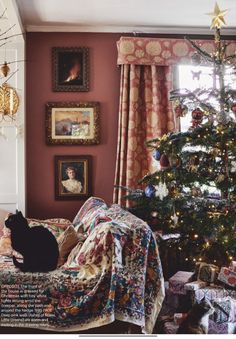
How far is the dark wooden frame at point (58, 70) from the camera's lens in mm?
4359

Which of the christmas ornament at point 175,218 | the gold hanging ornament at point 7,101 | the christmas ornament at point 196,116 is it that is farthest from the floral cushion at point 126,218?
the gold hanging ornament at point 7,101

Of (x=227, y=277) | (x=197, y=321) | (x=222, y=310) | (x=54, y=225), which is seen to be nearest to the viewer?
(x=197, y=321)

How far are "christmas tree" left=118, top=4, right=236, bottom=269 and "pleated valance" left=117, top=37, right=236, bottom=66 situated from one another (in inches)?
38.3

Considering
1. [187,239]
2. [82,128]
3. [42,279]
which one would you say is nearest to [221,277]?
[187,239]

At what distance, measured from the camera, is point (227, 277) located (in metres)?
2.92

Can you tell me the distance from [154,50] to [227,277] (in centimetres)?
242

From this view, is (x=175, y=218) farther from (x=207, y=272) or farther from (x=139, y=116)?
(x=139, y=116)

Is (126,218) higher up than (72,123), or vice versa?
(72,123)

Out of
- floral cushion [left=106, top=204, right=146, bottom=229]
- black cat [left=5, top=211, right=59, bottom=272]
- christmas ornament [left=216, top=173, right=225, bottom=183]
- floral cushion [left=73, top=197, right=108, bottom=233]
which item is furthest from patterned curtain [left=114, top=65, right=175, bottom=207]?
black cat [left=5, top=211, right=59, bottom=272]

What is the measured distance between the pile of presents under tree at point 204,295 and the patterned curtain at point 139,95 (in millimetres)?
1441

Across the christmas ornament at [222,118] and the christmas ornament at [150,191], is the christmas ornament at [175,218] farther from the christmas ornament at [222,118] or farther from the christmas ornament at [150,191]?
the christmas ornament at [222,118]

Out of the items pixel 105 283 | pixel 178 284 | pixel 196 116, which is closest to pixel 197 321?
pixel 105 283

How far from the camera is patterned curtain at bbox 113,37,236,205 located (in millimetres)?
4289

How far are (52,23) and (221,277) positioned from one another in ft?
9.58
